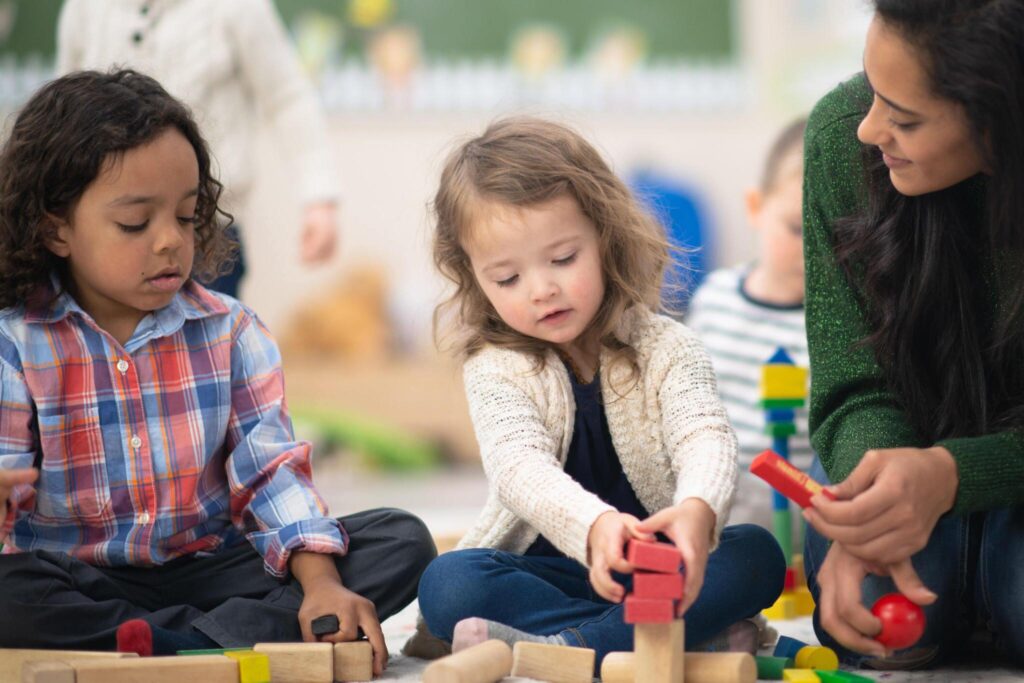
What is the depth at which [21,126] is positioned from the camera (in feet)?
4.42

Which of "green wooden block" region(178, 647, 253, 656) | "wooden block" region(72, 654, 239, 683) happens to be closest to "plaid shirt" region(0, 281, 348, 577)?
"green wooden block" region(178, 647, 253, 656)

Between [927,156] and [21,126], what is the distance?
885 mm

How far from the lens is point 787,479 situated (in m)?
1.04

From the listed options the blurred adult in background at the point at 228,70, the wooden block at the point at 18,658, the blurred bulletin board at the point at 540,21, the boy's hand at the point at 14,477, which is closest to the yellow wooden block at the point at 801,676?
the wooden block at the point at 18,658

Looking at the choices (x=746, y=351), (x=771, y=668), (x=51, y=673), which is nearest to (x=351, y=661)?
(x=51, y=673)

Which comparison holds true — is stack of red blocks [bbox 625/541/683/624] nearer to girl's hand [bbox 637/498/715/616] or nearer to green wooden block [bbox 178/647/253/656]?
girl's hand [bbox 637/498/715/616]

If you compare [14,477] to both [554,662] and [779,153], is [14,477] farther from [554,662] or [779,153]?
[779,153]

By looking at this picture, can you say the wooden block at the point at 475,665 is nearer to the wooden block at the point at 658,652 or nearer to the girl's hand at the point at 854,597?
the wooden block at the point at 658,652

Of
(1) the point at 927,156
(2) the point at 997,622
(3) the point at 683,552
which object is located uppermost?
(1) the point at 927,156

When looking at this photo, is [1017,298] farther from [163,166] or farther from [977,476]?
[163,166]

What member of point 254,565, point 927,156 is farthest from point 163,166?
point 927,156

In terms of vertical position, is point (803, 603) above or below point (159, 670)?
below

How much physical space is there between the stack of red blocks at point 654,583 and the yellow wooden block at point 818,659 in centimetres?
25

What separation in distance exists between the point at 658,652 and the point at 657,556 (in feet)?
0.29
